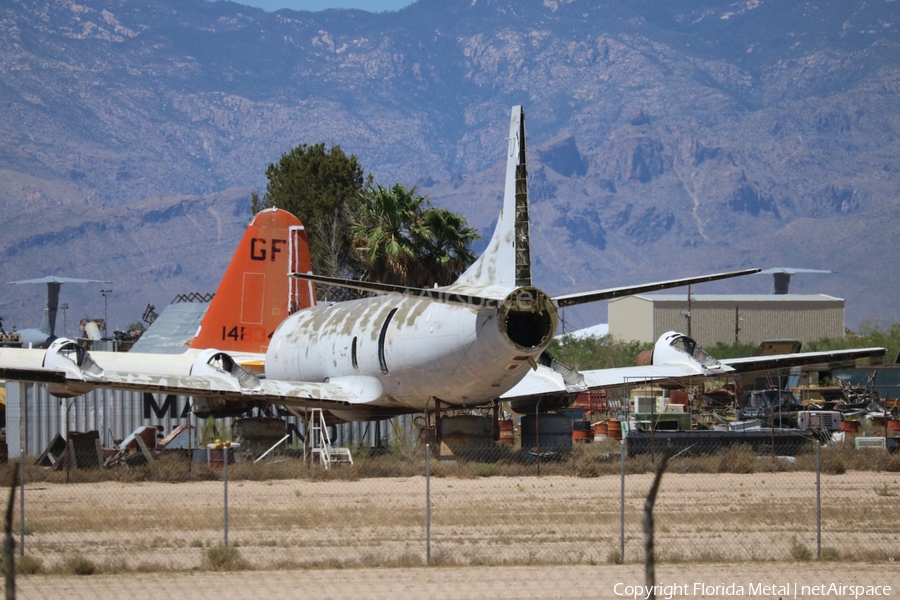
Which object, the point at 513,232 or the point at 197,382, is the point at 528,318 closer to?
the point at 513,232

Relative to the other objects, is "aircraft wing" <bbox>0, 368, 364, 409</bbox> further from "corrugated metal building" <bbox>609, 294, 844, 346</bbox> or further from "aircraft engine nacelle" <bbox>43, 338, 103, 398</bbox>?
"corrugated metal building" <bbox>609, 294, 844, 346</bbox>

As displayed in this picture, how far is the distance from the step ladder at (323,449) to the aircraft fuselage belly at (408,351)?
1.17m

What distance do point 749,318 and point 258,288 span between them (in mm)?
76747

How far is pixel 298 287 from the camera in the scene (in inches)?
1420

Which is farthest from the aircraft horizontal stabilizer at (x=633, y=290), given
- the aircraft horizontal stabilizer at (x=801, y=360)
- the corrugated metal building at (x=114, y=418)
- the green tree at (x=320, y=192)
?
the green tree at (x=320, y=192)

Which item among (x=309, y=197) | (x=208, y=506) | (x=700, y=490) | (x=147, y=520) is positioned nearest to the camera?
(x=147, y=520)

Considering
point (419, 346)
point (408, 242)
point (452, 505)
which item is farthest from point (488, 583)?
point (408, 242)

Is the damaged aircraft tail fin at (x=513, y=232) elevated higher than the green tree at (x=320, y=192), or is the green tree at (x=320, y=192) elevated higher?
the green tree at (x=320, y=192)

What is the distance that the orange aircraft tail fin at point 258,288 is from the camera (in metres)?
35.0

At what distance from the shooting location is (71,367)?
2656cm

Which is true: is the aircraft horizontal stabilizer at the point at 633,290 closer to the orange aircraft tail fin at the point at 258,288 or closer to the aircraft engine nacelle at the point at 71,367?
the aircraft engine nacelle at the point at 71,367

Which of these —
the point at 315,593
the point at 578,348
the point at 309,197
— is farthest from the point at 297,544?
the point at 578,348

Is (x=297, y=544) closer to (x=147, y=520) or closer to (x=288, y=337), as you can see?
(x=147, y=520)

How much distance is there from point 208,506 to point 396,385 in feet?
24.7
